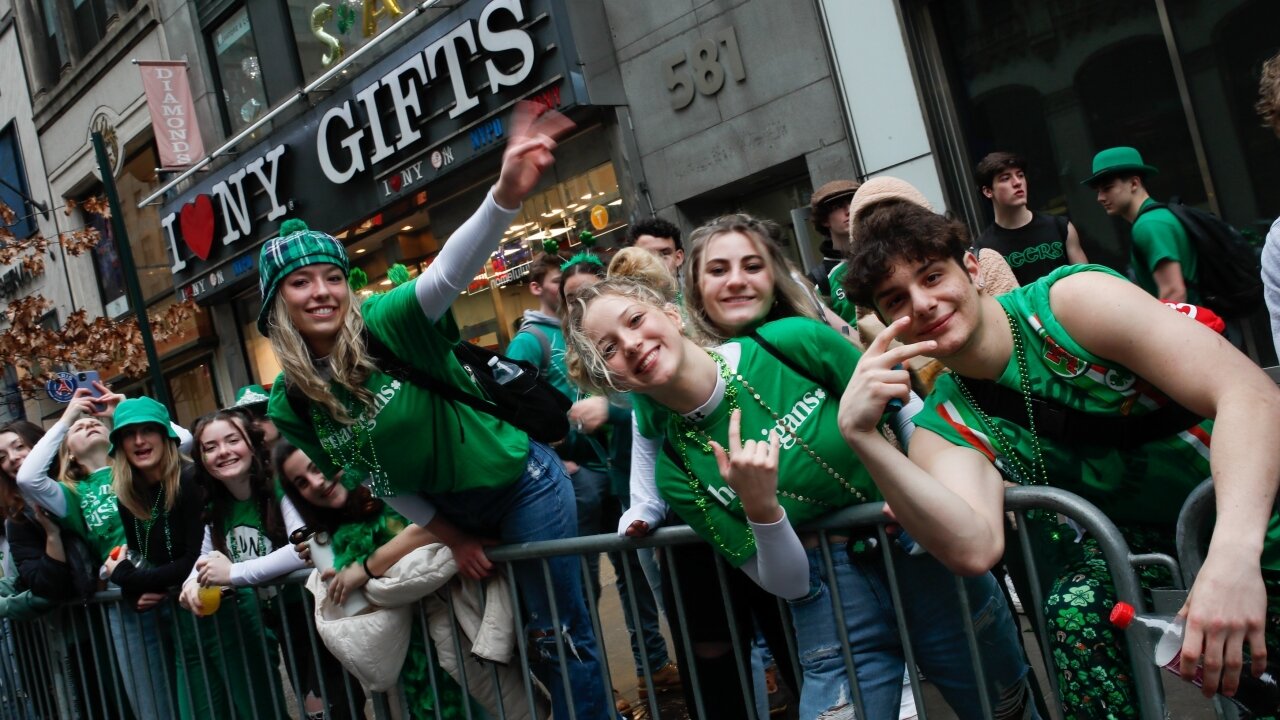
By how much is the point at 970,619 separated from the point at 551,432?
1747mm

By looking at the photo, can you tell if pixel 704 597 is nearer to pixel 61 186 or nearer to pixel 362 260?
pixel 362 260

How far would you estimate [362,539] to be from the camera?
13.4 feet

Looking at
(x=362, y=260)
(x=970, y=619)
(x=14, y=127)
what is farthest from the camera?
(x=14, y=127)

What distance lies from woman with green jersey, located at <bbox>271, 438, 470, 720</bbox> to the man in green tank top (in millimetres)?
2101

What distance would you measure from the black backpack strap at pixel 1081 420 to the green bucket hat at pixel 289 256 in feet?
7.12

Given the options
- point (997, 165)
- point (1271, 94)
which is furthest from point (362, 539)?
point (997, 165)

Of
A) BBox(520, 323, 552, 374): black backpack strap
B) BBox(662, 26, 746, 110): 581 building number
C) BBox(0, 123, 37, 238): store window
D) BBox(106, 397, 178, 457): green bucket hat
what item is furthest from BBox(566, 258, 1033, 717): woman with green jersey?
BBox(0, 123, 37, 238): store window

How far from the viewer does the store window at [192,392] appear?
18.6 meters

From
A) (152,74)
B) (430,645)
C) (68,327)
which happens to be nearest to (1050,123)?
(430,645)

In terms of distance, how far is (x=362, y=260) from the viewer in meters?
15.1

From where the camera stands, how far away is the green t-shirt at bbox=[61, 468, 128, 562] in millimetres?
5922

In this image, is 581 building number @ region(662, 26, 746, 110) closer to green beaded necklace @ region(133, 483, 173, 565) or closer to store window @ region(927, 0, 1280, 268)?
store window @ region(927, 0, 1280, 268)

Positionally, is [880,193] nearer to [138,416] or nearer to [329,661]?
[329,661]

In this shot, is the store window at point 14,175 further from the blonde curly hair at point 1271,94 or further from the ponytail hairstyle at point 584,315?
the blonde curly hair at point 1271,94
